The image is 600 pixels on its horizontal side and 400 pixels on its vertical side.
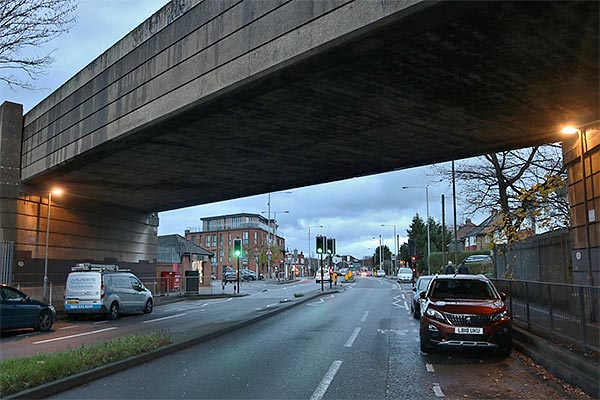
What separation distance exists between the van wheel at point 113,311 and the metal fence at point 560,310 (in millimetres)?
14253

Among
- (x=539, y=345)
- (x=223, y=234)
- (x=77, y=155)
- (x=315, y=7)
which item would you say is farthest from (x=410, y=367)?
(x=223, y=234)

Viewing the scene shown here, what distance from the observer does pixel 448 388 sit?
309 inches

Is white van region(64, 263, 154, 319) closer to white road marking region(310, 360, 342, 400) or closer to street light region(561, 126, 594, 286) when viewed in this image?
white road marking region(310, 360, 342, 400)

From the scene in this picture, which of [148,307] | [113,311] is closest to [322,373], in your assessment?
[113,311]

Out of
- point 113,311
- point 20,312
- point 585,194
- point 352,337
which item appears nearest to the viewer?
point 585,194

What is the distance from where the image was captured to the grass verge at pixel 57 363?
7.27 metres

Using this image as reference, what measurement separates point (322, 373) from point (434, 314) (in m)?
2.93

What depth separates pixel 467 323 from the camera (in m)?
10.1

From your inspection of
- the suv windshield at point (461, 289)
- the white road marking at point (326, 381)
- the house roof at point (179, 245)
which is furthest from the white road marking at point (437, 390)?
the house roof at point (179, 245)

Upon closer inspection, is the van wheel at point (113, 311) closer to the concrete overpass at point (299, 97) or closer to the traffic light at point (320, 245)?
the concrete overpass at point (299, 97)

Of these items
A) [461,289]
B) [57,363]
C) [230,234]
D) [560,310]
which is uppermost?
[230,234]

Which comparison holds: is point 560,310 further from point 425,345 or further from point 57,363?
point 57,363

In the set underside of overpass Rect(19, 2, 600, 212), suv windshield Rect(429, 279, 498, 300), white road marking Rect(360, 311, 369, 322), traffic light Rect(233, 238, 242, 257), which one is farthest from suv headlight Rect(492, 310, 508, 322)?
traffic light Rect(233, 238, 242, 257)

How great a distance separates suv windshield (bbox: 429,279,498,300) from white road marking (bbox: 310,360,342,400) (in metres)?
2.99
